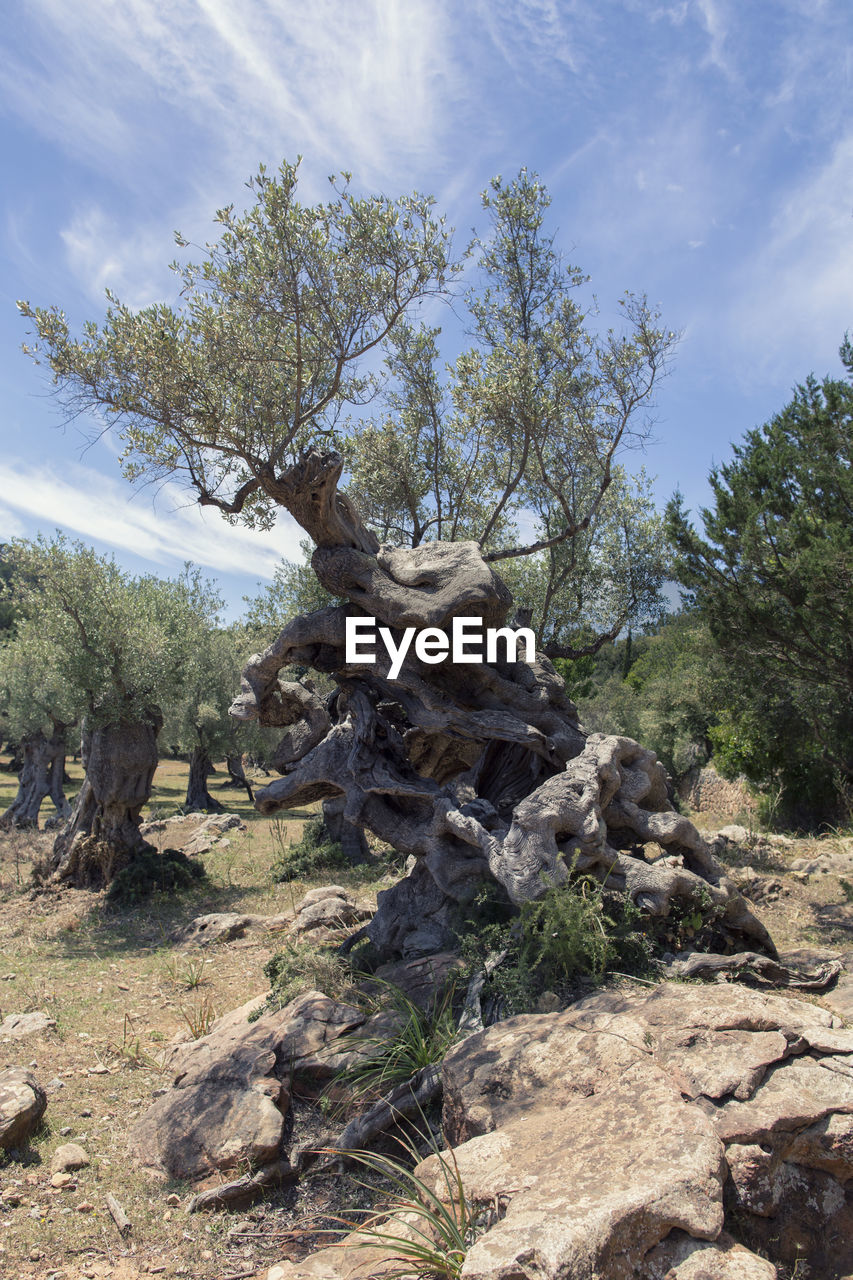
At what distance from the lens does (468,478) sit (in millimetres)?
14227

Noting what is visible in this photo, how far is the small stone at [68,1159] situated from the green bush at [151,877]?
32.8 feet

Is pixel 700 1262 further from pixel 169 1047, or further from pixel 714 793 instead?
pixel 714 793

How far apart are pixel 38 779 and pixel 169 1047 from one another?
21.5 metres

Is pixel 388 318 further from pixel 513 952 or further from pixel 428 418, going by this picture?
pixel 513 952

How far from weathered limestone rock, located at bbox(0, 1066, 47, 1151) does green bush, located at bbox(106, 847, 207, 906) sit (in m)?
9.25

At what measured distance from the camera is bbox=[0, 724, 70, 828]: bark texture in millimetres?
26344

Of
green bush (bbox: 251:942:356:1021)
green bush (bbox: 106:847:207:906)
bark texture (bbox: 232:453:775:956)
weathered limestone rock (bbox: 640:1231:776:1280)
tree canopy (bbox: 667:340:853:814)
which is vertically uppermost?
tree canopy (bbox: 667:340:853:814)

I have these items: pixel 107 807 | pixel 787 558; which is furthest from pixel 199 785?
pixel 787 558

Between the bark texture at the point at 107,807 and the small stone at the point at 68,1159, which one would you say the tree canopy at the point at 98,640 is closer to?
the bark texture at the point at 107,807

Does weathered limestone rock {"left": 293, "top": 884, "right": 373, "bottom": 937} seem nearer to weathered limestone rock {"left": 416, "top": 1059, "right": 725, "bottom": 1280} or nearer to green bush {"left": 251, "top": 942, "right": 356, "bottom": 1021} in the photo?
green bush {"left": 251, "top": 942, "right": 356, "bottom": 1021}

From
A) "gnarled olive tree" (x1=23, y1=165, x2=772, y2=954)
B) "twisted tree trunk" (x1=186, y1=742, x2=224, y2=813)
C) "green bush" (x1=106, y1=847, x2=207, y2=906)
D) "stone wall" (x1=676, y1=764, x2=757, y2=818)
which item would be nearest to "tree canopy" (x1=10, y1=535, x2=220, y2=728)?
"green bush" (x1=106, y1=847, x2=207, y2=906)

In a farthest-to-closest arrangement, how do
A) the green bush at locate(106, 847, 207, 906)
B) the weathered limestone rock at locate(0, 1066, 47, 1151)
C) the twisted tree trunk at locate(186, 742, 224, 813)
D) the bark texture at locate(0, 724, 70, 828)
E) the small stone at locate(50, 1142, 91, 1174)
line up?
the twisted tree trunk at locate(186, 742, 224, 813) → the bark texture at locate(0, 724, 70, 828) → the green bush at locate(106, 847, 207, 906) → the weathered limestone rock at locate(0, 1066, 47, 1151) → the small stone at locate(50, 1142, 91, 1174)

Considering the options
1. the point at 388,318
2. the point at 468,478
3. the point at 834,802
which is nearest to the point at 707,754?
the point at 834,802

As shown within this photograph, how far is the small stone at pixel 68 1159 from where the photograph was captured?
610 centimetres
